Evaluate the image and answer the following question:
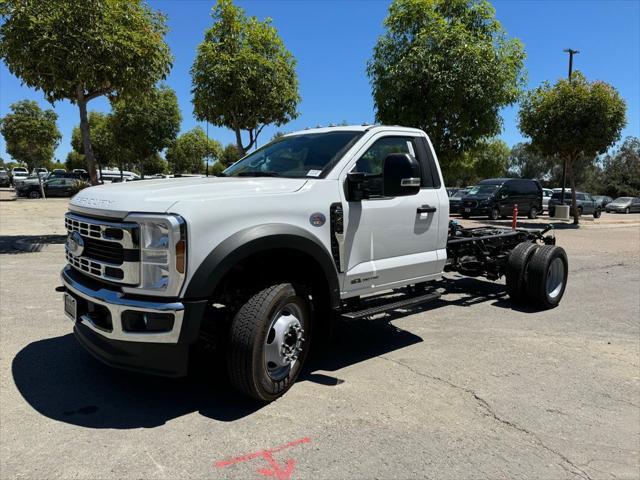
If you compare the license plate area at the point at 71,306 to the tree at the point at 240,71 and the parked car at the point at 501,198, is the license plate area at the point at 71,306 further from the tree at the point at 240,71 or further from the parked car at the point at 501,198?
the parked car at the point at 501,198

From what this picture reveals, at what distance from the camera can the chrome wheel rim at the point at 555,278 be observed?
6852 millimetres

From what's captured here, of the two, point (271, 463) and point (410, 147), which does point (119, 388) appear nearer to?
point (271, 463)

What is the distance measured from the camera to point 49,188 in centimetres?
3456

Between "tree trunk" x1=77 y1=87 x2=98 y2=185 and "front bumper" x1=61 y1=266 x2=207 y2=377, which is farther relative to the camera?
"tree trunk" x1=77 y1=87 x2=98 y2=185

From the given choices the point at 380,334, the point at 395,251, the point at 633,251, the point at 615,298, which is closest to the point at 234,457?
the point at 395,251

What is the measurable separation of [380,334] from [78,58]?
8463mm

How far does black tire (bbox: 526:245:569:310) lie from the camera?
21.4 feet

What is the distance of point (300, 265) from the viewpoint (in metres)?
4.03

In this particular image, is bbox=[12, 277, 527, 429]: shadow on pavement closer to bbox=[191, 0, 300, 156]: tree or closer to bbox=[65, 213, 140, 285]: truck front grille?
bbox=[65, 213, 140, 285]: truck front grille

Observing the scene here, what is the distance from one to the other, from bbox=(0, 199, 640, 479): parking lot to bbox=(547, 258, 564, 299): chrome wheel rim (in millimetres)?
901

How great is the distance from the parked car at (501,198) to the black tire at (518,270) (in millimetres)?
18065

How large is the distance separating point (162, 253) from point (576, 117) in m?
21.1

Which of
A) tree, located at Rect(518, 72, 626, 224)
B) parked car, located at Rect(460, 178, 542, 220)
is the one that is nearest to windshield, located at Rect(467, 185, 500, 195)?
parked car, located at Rect(460, 178, 542, 220)

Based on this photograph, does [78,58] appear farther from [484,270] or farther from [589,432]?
[589,432]
